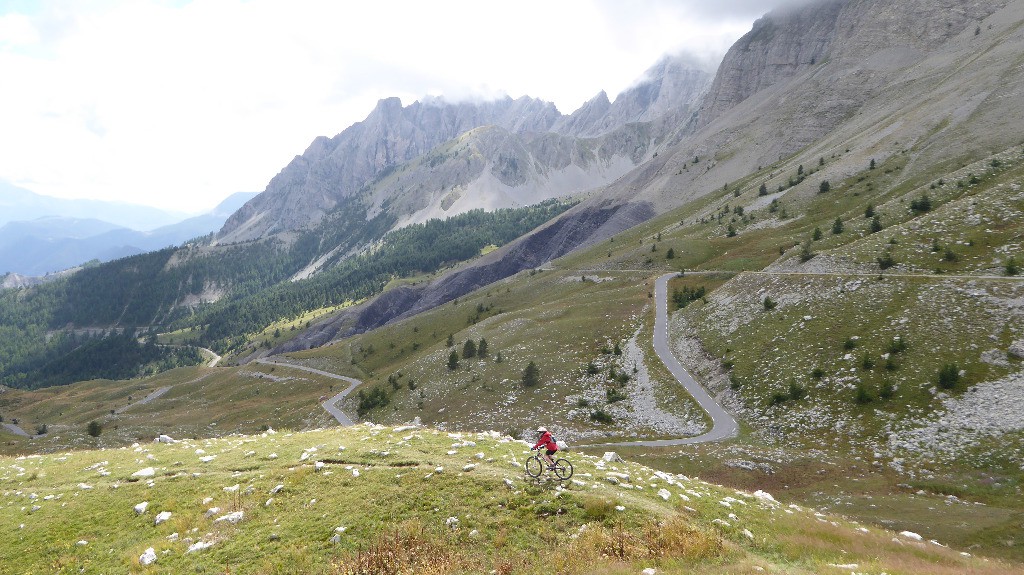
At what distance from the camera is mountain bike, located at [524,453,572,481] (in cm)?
1800

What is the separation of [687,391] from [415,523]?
49343mm

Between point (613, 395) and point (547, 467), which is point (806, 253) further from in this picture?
point (547, 467)

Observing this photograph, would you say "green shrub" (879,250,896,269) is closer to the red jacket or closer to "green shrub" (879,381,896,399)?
"green shrub" (879,381,896,399)

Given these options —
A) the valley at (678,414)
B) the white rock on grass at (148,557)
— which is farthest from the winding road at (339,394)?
the white rock on grass at (148,557)

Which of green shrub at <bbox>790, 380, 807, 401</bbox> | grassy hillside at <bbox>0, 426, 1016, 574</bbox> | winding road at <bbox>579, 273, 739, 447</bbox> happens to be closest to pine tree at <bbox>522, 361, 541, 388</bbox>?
winding road at <bbox>579, 273, 739, 447</bbox>

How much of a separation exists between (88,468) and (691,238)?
124m

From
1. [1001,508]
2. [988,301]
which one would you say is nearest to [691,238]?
[988,301]

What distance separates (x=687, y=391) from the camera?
57531mm

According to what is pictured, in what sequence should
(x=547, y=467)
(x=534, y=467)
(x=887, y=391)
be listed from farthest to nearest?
(x=887, y=391) < (x=534, y=467) < (x=547, y=467)

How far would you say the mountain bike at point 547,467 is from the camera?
709 inches

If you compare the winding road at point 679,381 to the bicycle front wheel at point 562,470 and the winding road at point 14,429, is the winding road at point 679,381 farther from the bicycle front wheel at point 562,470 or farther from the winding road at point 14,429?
the winding road at point 14,429

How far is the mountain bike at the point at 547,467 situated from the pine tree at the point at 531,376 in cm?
4884

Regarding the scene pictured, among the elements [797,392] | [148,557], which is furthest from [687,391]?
[148,557]

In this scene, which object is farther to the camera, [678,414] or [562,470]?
[678,414]
